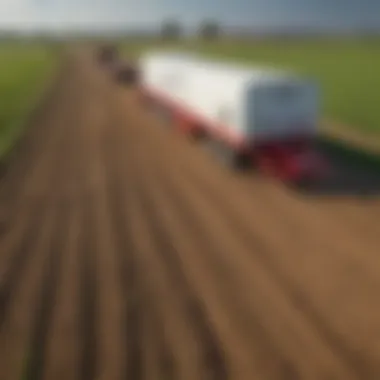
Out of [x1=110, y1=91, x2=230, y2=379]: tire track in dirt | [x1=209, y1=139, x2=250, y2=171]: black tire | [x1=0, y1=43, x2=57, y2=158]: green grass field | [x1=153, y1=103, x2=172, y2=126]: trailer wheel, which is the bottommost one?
[x1=0, y1=43, x2=57, y2=158]: green grass field

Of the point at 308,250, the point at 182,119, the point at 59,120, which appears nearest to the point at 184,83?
the point at 182,119

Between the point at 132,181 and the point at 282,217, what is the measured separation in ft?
18.4

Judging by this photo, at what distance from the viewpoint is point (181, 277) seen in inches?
460

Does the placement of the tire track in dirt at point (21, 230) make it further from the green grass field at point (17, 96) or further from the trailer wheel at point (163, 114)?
the trailer wheel at point (163, 114)

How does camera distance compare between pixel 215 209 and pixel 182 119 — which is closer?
pixel 215 209

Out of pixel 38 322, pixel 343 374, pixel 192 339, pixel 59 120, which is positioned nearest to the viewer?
pixel 343 374

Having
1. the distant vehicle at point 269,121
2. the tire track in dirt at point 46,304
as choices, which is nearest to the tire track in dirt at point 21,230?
the tire track in dirt at point 46,304

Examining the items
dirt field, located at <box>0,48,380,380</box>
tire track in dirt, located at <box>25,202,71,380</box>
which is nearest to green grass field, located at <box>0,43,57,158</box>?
dirt field, located at <box>0,48,380,380</box>

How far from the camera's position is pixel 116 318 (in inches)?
400

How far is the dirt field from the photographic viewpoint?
8922 mm

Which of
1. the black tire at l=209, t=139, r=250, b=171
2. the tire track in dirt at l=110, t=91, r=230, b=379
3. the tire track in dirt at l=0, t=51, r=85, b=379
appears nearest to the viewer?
the tire track in dirt at l=110, t=91, r=230, b=379

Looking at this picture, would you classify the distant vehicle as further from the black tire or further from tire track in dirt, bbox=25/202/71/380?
tire track in dirt, bbox=25/202/71/380

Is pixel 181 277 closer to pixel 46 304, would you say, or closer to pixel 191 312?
pixel 191 312

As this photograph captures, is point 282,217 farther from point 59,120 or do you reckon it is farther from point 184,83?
point 59,120
